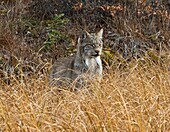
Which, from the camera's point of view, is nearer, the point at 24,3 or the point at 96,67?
the point at 96,67

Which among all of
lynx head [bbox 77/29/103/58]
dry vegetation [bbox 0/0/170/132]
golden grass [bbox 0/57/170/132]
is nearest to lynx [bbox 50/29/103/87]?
lynx head [bbox 77/29/103/58]

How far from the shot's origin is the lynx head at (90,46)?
7.33m

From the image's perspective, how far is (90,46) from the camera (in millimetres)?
7348

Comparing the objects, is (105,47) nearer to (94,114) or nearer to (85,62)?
(85,62)

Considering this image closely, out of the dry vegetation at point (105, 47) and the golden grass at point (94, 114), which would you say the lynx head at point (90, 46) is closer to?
the dry vegetation at point (105, 47)

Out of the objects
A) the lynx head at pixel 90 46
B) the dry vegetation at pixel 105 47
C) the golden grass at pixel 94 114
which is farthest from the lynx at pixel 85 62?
the golden grass at pixel 94 114

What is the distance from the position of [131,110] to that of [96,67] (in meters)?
3.13

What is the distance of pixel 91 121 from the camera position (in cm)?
419

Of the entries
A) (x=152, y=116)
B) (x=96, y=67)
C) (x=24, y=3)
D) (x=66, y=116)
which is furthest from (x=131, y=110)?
(x=24, y=3)

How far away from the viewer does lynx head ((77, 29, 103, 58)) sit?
7332 millimetres

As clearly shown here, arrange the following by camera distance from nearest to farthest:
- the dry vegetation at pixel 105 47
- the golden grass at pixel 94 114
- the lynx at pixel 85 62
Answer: the golden grass at pixel 94 114 → the dry vegetation at pixel 105 47 → the lynx at pixel 85 62

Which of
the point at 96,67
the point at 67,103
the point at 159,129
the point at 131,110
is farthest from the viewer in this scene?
the point at 96,67

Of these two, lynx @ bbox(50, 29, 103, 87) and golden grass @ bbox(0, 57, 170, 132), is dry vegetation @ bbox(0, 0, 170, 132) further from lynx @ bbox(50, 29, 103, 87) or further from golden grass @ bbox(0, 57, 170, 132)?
lynx @ bbox(50, 29, 103, 87)

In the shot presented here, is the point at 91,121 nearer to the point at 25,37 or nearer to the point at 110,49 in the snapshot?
the point at 110,49
